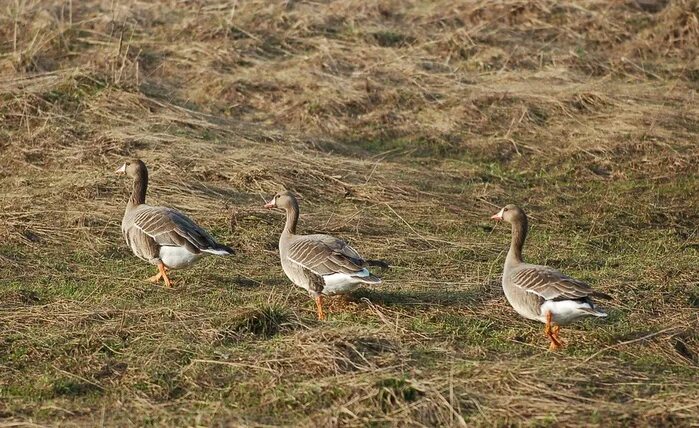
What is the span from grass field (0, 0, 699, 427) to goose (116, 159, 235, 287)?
0.87ft

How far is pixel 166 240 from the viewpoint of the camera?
1028 cm

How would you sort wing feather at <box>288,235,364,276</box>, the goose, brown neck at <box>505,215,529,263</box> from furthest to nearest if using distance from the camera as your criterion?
1. the goose
2. brown neck at <box>505,215,529,263</box>
3. wing feather at <box>288,235,364,276</box>

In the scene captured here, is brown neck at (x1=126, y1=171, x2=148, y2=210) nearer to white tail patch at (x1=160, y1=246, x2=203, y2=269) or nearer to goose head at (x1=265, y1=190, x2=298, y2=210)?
white tail patch at (x1=160, y1=246, x2=203, y2=269)

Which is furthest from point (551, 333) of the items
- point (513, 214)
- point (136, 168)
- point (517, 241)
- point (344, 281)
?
point (136, 168)

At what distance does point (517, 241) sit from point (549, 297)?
1.09 meters

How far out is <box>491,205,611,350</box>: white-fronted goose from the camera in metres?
8.49

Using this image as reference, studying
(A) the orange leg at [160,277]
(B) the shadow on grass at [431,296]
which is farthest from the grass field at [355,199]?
(A) the orange leg at [160,277]

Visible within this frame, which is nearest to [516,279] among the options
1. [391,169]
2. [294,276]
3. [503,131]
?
[294,276]

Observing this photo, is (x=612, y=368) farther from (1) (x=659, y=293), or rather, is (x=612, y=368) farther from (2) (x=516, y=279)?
(1) (x=659, y=293)

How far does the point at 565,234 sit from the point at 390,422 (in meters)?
5.88

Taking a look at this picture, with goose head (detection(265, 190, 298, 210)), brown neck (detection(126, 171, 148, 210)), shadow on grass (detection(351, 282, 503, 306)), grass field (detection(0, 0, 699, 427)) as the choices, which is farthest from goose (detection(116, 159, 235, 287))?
shadow on grass (detection(351, 282, 503, 306))

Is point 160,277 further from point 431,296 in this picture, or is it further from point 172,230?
point 431,296

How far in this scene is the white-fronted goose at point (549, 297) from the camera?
849 centimetres

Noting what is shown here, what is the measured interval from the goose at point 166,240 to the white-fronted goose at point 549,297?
262cm
